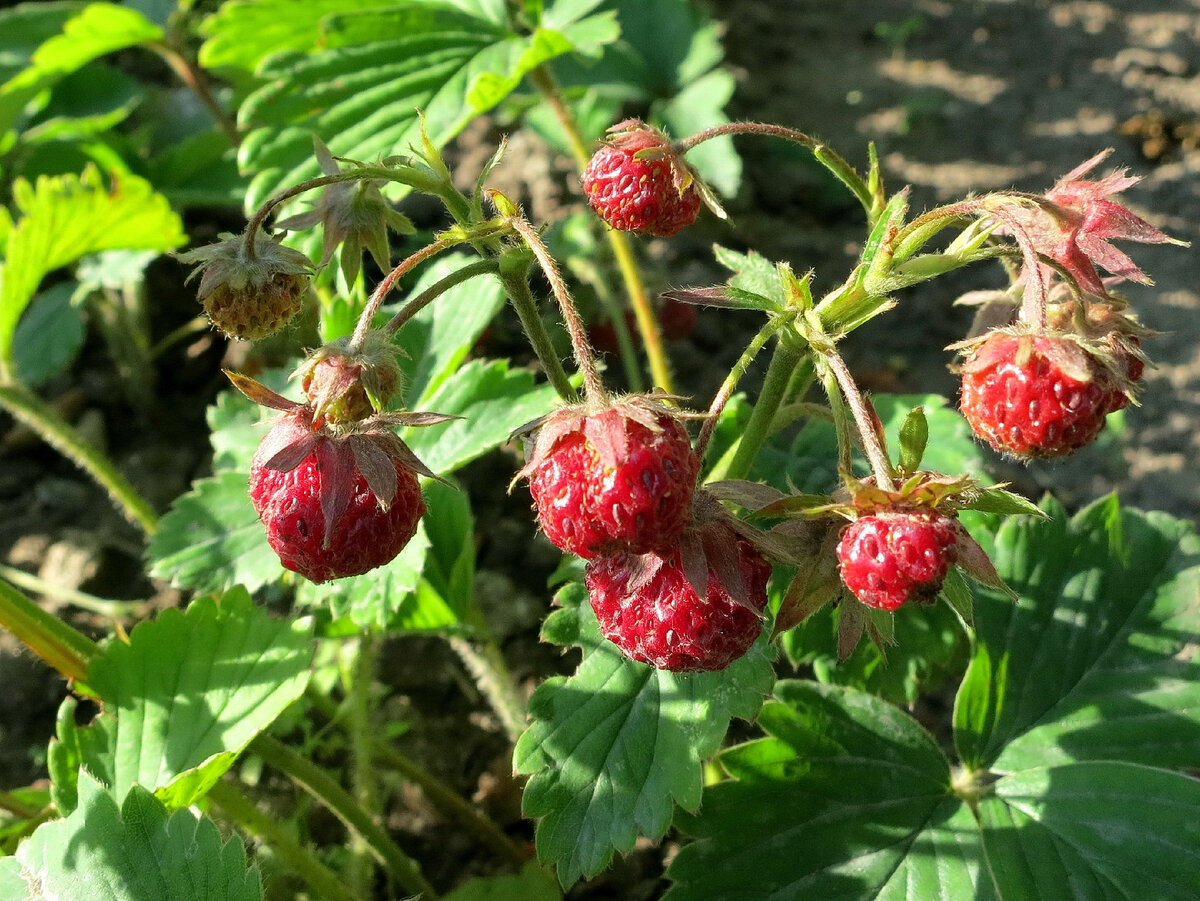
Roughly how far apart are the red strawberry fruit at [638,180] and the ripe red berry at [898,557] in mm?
576

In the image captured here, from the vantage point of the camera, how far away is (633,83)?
11.6ft

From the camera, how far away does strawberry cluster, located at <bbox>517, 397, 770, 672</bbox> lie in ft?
3.98

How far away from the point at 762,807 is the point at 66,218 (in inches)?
82.7

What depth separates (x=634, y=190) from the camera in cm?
150

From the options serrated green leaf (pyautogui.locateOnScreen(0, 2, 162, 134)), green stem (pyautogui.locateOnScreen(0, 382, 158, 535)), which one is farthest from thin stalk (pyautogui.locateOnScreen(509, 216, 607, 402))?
serrated green leaf (pyautogui.locateOnScreen(0, 2, 162, 134))

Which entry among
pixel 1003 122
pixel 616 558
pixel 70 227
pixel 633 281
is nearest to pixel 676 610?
pixel 616 558

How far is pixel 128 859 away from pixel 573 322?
105 cm

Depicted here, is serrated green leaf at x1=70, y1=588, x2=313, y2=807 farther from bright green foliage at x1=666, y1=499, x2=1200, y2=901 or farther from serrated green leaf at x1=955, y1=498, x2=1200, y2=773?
serrated green leaf at x1=955, y1=498, x2=1200, y2=773

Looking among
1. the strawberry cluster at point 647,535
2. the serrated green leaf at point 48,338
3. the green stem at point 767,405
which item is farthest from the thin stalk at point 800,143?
the serrated green leaf at point 48,338

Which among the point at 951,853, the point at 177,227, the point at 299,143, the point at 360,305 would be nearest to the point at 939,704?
the point at 951,853

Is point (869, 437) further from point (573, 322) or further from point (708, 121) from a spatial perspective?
point (708, 121)

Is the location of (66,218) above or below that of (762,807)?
above

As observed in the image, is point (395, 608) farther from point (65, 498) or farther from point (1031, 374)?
point (65, 498)

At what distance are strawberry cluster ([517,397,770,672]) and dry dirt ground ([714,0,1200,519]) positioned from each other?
1.99m
